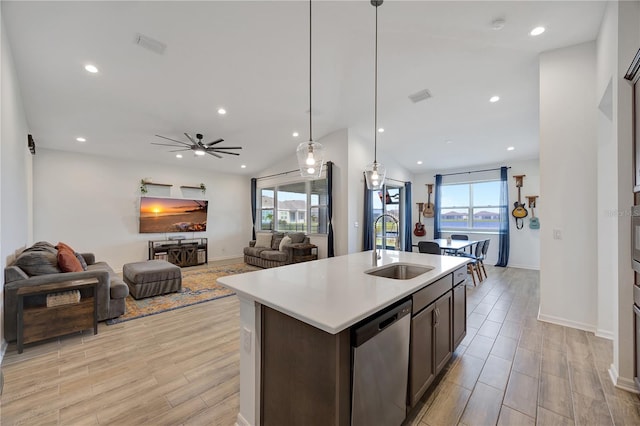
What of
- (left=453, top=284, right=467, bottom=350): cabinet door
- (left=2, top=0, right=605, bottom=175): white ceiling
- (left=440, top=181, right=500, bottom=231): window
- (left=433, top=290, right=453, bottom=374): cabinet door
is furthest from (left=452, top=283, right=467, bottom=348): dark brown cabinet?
(left=440, top=181, right=500, bottom=231): window

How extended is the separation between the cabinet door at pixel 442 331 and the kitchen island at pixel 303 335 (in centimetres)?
16

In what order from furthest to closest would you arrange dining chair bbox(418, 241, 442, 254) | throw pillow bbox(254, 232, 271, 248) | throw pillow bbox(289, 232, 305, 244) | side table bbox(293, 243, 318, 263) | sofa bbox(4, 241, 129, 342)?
throw pillow bbox(254, 232, 271, 248) < throw pillow bbox(289, 232, 305, 244) < side table bbox(293, 243, 318, 263) < dining chair bbox(418, 241, 442, 254) < sofa bbox(4, 241, 129, 342)

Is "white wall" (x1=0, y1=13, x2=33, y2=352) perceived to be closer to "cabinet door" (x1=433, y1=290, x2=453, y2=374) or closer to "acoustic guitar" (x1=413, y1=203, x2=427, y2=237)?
"cabinet door" (x1=433, y1=290, x2=453, y2=374)

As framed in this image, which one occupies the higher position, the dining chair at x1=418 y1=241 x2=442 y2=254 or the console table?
the dining chair at x1=418 y1=241 x2=442 y2=254

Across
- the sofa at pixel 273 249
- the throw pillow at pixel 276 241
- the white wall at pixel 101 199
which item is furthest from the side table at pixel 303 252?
the white wall at pixel 101 199

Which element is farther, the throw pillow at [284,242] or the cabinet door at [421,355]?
the throw pillow at [284,242]

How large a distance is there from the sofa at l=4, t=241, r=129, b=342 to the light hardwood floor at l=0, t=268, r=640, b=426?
0.22 m

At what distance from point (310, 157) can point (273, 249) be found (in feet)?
15.4

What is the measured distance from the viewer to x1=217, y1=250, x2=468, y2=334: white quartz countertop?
3.82 ft

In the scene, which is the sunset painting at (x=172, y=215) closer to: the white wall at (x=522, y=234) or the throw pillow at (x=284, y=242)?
the throw pillow at (x=284, y=242)

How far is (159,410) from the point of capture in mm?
1731

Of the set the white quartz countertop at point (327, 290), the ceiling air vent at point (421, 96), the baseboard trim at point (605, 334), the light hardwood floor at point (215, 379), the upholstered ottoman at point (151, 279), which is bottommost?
the light hardwood floor at point (215, 379)

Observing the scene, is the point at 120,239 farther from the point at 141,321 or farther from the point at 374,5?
the point at 374,5

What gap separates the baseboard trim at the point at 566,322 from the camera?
2.87 metres
